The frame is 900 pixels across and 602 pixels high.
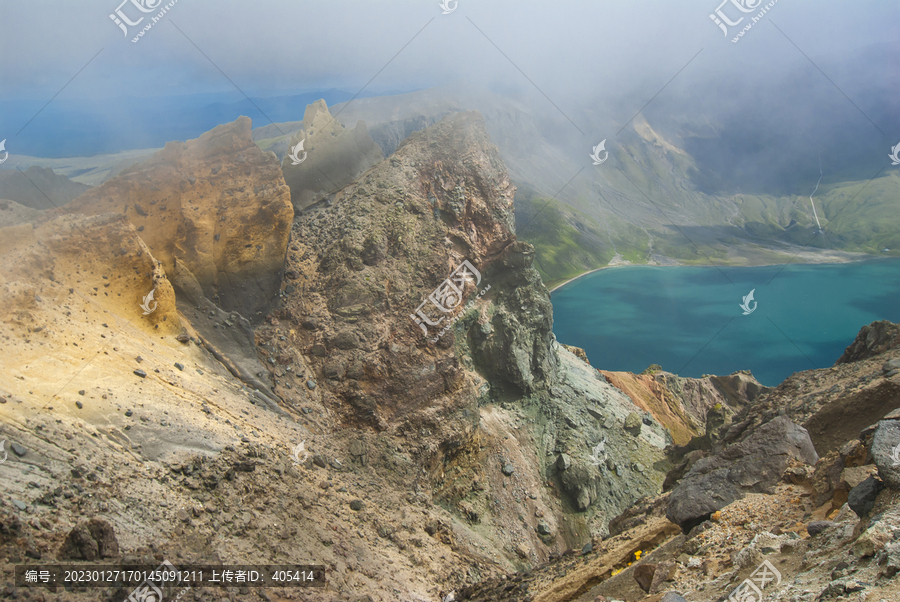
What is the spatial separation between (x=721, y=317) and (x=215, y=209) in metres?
93.6

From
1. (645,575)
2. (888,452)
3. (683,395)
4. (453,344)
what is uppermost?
(453,344)

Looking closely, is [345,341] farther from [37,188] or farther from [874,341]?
[874,341]

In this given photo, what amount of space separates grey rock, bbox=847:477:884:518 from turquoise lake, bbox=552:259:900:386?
6687cm

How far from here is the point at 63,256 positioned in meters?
18.3

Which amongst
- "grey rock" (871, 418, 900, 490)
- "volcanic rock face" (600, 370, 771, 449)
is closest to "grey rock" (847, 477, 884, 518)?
"grey rock" (871, 418, 900, 490)

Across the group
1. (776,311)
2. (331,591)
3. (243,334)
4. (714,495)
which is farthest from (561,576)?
(776,311)

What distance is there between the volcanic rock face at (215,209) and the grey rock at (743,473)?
1927cm

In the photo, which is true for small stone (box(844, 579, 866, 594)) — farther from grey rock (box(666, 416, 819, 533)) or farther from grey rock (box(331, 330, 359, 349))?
grey rock (box(331, 330, 359, 349))

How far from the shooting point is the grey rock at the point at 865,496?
9.84 meters

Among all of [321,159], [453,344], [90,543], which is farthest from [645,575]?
[321,159]

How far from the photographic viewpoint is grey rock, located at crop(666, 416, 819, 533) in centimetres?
1450

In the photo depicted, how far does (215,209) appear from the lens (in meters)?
24.0

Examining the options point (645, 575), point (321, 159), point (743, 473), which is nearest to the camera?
point (645, 575)

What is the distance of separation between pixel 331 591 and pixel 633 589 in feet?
24.2
